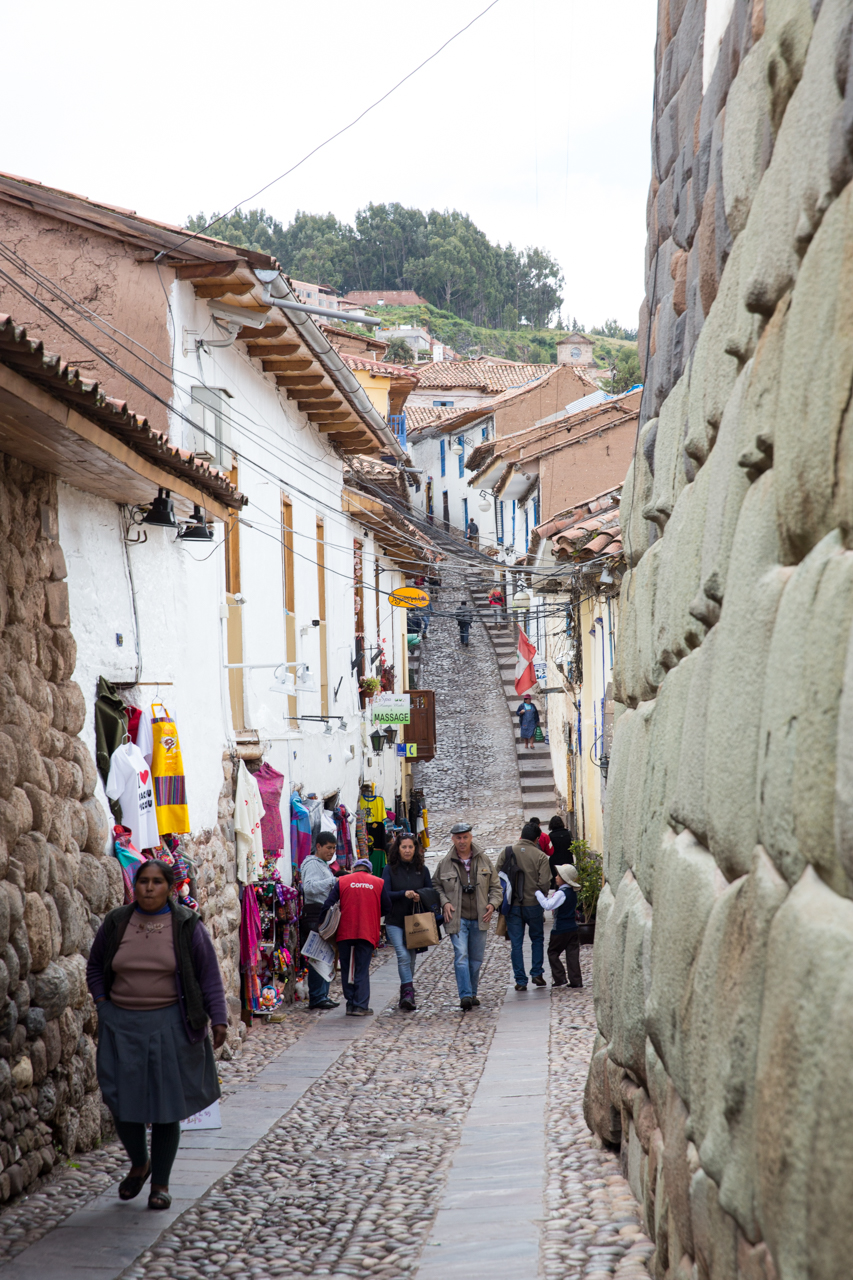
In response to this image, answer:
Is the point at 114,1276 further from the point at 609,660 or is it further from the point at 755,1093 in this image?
the point at 609,660

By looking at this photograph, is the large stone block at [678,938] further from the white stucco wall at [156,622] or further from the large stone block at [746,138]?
the white stucco wall at [156,622]

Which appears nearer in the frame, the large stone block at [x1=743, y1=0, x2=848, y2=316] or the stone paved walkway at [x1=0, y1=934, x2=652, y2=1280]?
the large stone block at [x1=743, y1=0, x2=848, y2=316]

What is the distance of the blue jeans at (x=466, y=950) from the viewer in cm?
1137

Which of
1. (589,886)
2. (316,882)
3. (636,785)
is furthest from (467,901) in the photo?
(636,785)

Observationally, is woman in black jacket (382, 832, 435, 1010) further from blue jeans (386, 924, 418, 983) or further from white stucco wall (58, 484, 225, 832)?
white stucco wall (58, 484, 225, 832)

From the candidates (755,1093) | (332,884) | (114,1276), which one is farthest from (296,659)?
(755,1093)

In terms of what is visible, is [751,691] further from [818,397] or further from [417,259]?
[417,259]

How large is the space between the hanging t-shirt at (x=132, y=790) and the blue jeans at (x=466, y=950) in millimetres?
4124

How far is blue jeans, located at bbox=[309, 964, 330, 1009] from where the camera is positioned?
1170cm

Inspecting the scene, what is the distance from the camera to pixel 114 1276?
4969 mm

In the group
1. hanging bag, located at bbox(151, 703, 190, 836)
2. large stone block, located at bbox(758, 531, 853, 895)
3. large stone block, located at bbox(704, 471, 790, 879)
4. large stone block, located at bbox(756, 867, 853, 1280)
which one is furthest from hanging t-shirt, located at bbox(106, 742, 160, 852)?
large stone block, located at bbox(756, 867, 853, 1280)

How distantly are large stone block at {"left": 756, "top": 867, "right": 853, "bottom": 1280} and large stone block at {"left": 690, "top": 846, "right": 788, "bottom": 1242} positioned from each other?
0.13m

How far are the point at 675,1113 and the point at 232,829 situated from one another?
6968mm

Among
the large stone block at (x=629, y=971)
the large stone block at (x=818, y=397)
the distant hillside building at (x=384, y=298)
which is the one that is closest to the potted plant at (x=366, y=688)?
the large stone block at (x=629, y=971)
